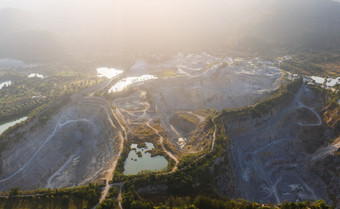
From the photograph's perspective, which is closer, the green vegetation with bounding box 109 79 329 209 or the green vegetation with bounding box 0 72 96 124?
the green vegetation with bounding box 109 79 329 209

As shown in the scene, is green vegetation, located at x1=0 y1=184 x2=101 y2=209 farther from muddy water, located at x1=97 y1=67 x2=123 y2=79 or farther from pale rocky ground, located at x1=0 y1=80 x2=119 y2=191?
muddy water, located at x1=97 y1=67 x2=123 y2=79

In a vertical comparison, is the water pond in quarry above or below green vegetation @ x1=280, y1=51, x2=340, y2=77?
below

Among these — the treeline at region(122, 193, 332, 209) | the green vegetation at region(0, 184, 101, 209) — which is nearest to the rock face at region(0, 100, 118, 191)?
the green vegetation at region(0, 184, 101, 209)

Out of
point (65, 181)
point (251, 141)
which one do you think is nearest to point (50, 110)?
point (65, 181)

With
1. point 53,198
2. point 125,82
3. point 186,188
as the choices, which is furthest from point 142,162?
point 125,82

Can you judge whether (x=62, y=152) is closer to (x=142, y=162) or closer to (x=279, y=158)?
(x=142, y=162)

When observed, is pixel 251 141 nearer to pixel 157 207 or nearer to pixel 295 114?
pixel 295 114

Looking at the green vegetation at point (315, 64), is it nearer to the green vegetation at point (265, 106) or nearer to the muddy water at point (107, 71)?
the green vegetation at point (265, 106)

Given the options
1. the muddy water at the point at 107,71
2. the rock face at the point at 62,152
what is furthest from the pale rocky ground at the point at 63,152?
the muddy water at the point at 107,71
